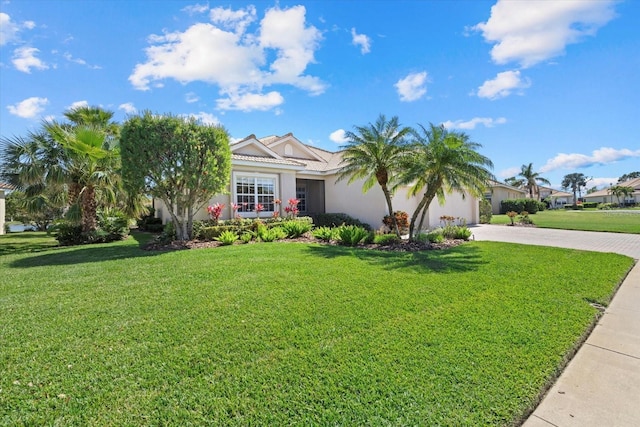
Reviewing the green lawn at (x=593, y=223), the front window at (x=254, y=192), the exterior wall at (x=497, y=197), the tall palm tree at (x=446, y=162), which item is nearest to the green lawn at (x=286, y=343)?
the tall palm tree at (x=446, y=162)

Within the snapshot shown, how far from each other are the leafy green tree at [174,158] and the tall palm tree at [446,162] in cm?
810

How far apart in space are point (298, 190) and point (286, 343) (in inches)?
764

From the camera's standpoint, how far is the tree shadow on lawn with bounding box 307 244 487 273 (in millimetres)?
8094

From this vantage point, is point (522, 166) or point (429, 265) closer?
point (429, 265)

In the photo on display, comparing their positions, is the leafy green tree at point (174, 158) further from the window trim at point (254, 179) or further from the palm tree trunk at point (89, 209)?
the window trim at point (254, 179)

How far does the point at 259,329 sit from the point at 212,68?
46.6ft

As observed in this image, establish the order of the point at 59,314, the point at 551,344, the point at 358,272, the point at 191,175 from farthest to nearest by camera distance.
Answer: the point at 191,175 → the point at 358,272 → the point at 59,314 → the point at 551,344

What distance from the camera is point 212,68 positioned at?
14.3 meters

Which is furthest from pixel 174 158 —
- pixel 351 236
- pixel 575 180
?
pixel 575 180

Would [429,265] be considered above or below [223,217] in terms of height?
below

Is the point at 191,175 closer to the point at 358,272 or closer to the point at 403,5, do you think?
the point at 358,272

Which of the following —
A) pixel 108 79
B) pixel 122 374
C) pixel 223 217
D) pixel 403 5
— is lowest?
pixel 122 374

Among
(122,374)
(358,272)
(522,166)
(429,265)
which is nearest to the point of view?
(122,374)

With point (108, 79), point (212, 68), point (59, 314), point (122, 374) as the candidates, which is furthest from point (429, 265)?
point (108, 79)
